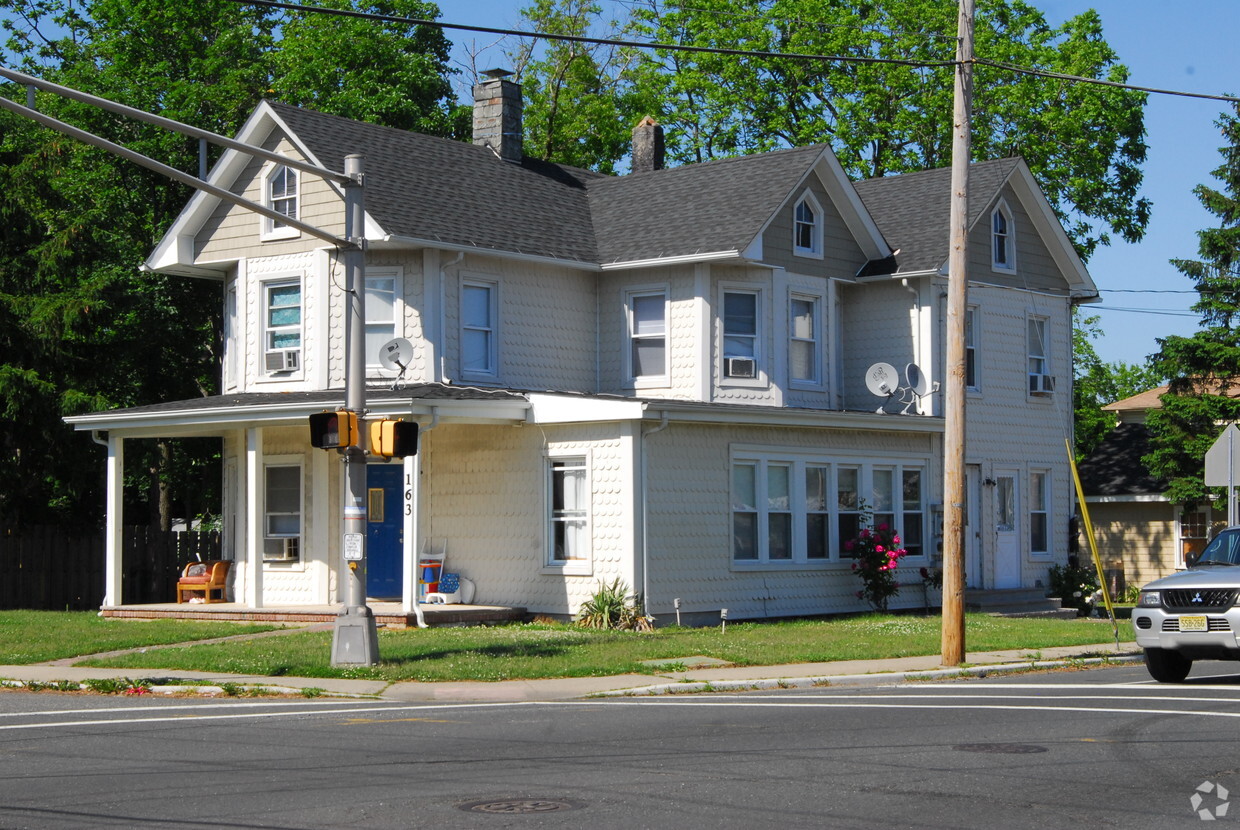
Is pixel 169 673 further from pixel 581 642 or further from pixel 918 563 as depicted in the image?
pixel 918 563

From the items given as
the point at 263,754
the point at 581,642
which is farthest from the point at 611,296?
the point at 263,754

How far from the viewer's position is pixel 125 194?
1475 inches

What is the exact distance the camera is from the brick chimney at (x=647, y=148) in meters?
33.7

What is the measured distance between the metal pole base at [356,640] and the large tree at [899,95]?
2972 cm

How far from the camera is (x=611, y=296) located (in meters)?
28.9

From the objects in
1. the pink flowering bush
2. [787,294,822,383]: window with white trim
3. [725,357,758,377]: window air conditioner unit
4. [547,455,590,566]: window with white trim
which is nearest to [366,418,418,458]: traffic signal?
[547,455,590,566]: window with white trim

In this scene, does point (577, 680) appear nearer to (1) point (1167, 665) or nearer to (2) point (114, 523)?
(1) point (1167, 665)

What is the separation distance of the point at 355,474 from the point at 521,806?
9.22 meters

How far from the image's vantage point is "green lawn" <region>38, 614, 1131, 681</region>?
57.3 ft

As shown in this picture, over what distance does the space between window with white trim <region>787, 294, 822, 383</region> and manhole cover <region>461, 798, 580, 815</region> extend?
20230 millimetres

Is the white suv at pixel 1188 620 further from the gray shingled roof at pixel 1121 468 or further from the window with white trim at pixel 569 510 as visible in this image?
the gray shingled roof at pixel 1121 468

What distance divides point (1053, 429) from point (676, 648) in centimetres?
1540

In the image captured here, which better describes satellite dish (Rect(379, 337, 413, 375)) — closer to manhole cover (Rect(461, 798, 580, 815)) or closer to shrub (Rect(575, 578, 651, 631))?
shrub (Rect(575, 578, 651, 631))

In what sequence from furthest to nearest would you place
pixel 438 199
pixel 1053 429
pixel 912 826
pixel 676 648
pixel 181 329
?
pixel 181 329
pixel 1053 429
pixel 438 199
pixel 676 648
pixel 912 826
